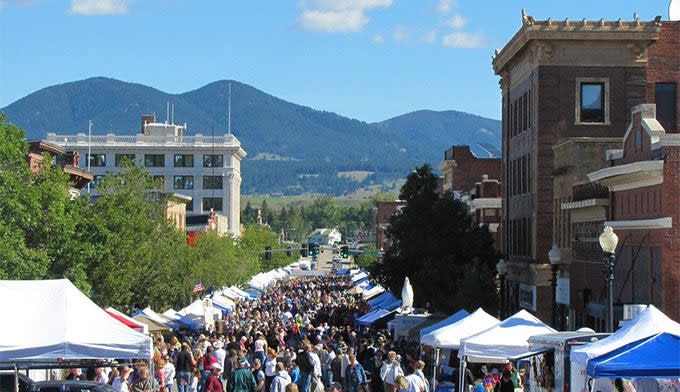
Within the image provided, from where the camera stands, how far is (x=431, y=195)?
61.6 metres

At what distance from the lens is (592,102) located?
6019cm

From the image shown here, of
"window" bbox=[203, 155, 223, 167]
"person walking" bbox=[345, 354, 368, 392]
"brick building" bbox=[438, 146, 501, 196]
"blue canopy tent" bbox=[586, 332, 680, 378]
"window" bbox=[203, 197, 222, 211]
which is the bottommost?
"person walking" bbox=[345, 354, 368, 392]

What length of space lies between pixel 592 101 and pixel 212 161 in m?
121

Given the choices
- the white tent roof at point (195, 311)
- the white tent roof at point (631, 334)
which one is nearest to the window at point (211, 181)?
the white tent roof at point (195, 311)

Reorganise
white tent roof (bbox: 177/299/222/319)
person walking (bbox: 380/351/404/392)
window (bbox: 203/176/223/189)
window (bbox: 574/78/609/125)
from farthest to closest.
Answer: window (bbox: 203/176/223/189)
window (bbox: 574/78/609/125)
white tent roof (bbox: 177/299/222/319)
person walking (bbox: 380/351/404/392)

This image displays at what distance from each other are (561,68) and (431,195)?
7624mm

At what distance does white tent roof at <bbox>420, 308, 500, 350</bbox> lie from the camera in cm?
3372

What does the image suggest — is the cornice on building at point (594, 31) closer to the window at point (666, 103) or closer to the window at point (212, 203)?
the window at point (666, 103)

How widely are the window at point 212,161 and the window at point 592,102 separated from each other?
120817 millimetres

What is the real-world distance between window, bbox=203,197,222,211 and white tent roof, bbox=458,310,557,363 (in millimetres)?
146486

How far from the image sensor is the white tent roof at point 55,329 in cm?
2084

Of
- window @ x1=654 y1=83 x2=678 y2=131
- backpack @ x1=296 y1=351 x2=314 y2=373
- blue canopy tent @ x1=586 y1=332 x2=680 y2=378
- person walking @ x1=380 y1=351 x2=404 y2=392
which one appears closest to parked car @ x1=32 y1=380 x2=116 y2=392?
blue canopy tent @ x1=586 y1=332 x2=680 y2=378

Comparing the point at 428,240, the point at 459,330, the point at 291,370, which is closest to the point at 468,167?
the point at 428,240

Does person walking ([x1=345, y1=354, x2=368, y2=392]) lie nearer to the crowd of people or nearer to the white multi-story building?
the crowd of people
